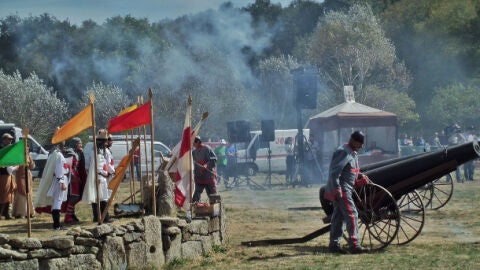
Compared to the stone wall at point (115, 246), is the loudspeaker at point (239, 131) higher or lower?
higher

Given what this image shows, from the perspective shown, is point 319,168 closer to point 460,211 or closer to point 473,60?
point 460,211

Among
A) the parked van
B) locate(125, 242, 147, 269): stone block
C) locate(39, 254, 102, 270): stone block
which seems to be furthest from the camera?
the parked van

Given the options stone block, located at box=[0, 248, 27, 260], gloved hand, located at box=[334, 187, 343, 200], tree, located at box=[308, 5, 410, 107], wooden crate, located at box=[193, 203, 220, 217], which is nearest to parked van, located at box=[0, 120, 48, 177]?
wooden crate, located at box=[193, 203, 220, 217]

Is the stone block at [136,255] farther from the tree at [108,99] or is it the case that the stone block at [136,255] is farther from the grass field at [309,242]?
the tree at [108,99]

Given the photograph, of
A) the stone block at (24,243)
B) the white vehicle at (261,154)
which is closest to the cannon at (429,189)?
the stone block at (24,243)

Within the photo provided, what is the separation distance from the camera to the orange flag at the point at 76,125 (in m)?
11.3

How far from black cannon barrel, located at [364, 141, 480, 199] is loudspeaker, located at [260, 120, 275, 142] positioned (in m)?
17.4

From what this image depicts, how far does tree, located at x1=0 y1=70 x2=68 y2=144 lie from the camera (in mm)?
47406

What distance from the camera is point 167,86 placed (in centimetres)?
5125

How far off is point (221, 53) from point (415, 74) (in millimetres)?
17722

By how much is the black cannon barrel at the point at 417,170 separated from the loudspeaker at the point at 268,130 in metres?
17.4

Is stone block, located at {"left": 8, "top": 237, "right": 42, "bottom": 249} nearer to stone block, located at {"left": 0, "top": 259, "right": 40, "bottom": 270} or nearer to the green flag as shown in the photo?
stone block, located at {"left": 0, "top": 259, "right": 40, "bottom": 270}

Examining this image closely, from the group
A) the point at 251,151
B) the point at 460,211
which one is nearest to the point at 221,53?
the point at 251,151

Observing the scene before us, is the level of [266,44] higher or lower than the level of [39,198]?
higher
